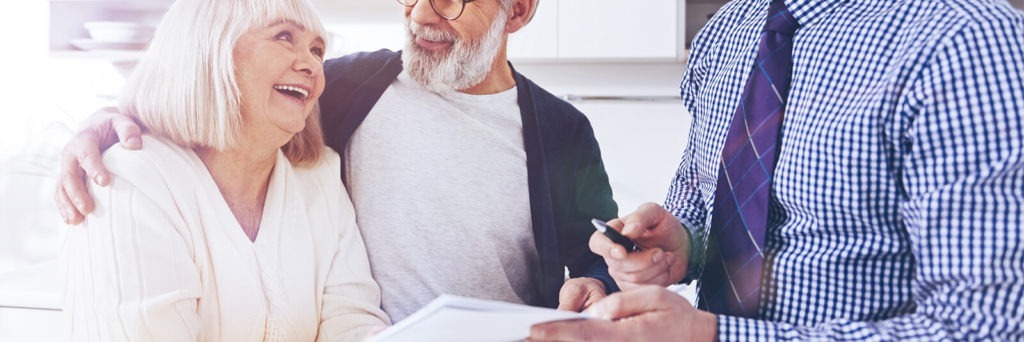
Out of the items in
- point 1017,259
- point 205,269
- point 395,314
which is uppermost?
point 1017,259

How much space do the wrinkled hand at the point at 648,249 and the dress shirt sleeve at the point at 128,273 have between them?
505 mm

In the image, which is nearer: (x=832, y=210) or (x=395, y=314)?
(x=832, y=210)

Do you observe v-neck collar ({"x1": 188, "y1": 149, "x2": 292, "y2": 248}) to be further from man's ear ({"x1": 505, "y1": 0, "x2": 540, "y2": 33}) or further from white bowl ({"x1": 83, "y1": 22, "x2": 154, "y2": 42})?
white bowl ({"x1": 83, "y1": 22, "x2": 154, "y2": 42})

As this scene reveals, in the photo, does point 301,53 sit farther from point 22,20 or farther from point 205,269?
point 22,20

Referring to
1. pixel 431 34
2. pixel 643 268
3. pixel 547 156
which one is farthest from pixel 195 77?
pixel 643 268

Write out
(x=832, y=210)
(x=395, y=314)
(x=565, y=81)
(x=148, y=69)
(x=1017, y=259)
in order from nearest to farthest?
(x=1017, y=259), (x=832, y=210), (x=148, y=69), (x=395, y=314), (x=565, y=81)

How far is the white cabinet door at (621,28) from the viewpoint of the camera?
1.87 metres

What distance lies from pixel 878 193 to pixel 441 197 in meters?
0.59

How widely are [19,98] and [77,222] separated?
33.0 inches

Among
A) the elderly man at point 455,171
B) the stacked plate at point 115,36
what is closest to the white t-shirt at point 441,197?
the elderly man at point 455,171

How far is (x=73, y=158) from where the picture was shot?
38.4 inches

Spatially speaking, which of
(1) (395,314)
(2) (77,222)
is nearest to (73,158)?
(2) (77,222)

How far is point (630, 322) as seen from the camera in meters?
0.78

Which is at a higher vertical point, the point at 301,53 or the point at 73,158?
the point at 301,53
